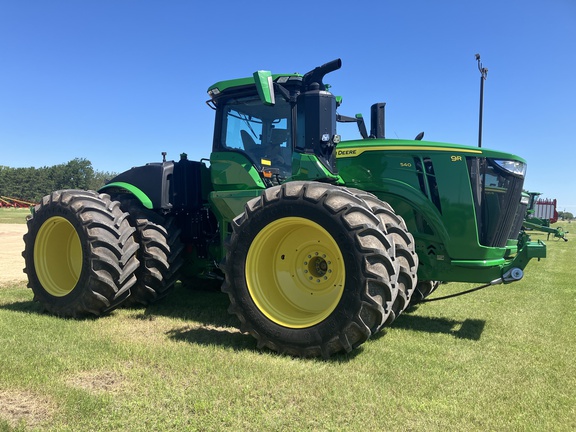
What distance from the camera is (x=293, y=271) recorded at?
15.8 ft

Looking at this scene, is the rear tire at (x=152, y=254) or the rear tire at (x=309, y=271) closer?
the rear tire at (x=309, y=271)

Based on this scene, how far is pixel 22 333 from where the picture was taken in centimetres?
→ 476

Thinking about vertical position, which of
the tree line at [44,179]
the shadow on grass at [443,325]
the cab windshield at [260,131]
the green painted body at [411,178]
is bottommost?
the shadow on grass at [443,325]

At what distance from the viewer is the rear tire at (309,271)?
3.96m

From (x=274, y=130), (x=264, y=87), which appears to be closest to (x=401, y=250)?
(x=264, y=87)

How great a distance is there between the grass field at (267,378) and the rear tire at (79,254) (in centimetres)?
27

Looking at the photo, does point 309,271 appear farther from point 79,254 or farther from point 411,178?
point 79,254

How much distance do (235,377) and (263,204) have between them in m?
1.66

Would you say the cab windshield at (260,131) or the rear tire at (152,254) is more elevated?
the cab windshield at (260,131)

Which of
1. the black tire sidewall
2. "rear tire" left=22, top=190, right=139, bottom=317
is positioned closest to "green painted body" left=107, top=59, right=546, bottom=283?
"rear tire" left=22, top=190, right=139, bottom=317

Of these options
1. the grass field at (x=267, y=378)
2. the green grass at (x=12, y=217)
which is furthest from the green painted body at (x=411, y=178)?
the green grass at (x=12, y=217)

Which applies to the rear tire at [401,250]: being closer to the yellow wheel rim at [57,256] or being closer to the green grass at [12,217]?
the yellow wheel rim at [57,256]

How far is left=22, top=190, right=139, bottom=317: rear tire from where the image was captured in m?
5.39

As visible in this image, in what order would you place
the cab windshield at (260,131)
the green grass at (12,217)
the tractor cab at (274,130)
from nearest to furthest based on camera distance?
the tractor cab at (274,130) → the cab windshield at (260,131) → the green grass at (12,217)
